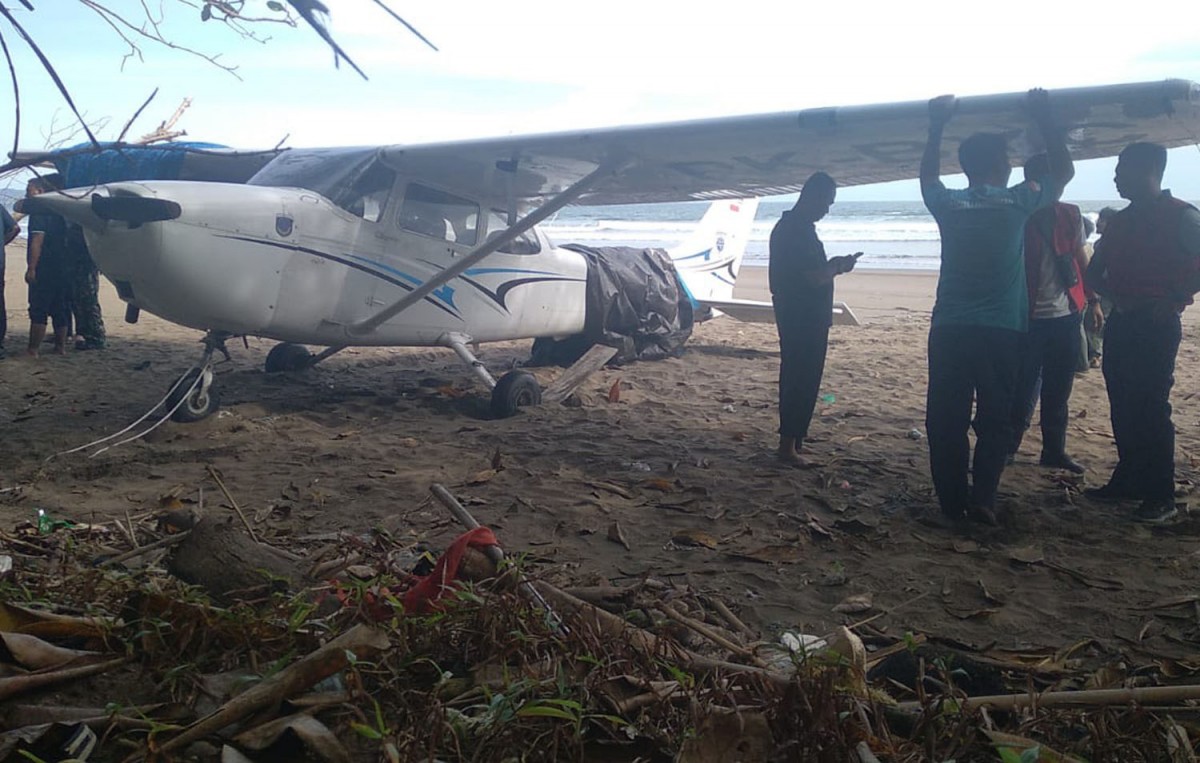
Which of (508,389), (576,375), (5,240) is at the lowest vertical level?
(576,375)

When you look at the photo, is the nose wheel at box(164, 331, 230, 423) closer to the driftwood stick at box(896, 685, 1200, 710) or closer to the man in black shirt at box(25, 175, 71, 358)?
the man in black shirt at box(25, 175, 71, 358)

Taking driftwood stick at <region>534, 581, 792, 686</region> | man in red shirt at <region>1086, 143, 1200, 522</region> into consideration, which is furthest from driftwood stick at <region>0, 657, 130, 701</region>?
man in red shirt at <region>1086, 143, 1200, 522</region>

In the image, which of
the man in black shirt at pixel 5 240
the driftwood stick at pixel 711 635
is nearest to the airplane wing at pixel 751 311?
the man in black shirt at pixel 5 240

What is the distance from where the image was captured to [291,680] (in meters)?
1.87

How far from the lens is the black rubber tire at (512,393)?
685 centimetres

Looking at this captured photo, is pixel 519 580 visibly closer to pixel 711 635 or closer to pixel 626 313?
pixel 711 635

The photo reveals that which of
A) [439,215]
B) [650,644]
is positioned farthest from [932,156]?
[439,215]

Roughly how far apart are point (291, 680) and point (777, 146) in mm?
5434

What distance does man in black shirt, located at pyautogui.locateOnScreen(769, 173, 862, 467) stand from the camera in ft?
17.1

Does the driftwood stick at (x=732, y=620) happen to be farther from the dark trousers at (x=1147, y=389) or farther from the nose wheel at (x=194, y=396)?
the nose wheel at (x=194, y=396)

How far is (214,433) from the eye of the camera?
19.4 ft

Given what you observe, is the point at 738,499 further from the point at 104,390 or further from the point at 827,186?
the point at 104,390

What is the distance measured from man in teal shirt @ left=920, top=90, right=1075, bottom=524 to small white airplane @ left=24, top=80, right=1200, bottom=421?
32.0 inches

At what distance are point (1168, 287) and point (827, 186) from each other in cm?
195
